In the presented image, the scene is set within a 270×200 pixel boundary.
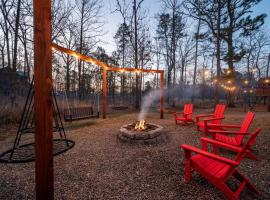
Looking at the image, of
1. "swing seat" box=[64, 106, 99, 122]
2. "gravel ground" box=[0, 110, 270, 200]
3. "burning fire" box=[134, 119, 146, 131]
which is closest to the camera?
"gravel ground" box=[0, 110, 270, 200]

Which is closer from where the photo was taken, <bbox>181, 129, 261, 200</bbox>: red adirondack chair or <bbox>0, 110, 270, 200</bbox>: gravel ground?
<bbox>181, 129, 261, 200</bbox>: red adirondack chair

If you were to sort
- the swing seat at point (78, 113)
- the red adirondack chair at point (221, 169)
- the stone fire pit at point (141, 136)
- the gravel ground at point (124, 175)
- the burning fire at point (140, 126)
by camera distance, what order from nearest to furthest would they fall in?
the red adirondack chair at point (221, 169)
the gravel ground at point (124, 175)
the stone fire pit at point (141, 136)
the burning fire at point (140, 126)
the swing seat at point (78, 113)

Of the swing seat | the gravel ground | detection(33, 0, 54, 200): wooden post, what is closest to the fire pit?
the gravel ground

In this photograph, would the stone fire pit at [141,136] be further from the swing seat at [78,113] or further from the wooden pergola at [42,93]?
the wooden pergola at [42,93]

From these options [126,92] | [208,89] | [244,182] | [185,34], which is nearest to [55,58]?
[126,92]

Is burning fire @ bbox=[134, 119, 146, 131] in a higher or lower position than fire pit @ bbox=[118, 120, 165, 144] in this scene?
higher

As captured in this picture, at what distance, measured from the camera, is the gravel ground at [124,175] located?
2.59 m

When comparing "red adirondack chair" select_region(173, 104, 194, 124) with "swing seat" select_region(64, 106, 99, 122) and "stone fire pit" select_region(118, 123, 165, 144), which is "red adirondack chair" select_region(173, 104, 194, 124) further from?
"swing seat" select_region(64, 106, 99, 122)

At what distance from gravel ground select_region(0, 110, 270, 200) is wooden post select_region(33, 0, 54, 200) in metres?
0.90

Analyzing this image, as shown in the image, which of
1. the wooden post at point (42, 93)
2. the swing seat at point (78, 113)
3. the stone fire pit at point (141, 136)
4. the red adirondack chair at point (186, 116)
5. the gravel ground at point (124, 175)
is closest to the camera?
the wooden post at point (42, 93)

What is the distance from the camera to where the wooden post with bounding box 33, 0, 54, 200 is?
1.83 meters

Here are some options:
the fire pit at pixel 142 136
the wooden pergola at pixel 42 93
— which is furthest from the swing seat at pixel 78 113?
the wooden pergola at pixel 42 93

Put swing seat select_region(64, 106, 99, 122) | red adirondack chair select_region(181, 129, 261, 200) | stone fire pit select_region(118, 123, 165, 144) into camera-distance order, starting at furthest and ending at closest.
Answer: swing seat select_region(64, 106, 99, 122) → stone fire pit select_region(118, 123, 165, 144) → red adirondack chair select_region(181, 129, 261, 200)

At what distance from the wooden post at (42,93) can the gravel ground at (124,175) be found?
903 mm
